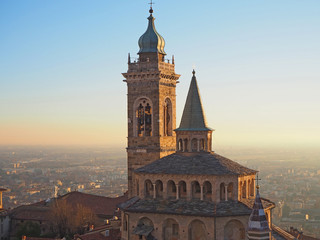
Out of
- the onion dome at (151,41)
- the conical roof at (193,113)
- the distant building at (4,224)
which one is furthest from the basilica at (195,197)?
the distant building at (4,224)

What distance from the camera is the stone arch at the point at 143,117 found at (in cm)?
6156

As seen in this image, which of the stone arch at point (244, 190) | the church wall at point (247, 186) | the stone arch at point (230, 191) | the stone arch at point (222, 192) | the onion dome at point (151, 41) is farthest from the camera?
the onion dome at point (151, 41)

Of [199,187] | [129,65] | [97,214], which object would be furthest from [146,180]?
[97,214]

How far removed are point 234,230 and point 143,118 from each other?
2163cm

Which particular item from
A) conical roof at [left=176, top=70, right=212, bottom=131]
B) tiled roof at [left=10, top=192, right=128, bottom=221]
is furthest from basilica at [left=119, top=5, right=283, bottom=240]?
tiled roof at [left=10, top=192, right=128, bottom=221]

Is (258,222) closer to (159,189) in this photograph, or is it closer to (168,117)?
(159,189)

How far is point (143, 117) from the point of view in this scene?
2440 inches

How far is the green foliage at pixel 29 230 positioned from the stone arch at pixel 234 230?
38048mm

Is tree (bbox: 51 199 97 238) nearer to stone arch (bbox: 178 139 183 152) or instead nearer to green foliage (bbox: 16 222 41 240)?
green foliage (bbox: 16 222 41 240)

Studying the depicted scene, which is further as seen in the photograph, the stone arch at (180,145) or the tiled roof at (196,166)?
the stone arch at (180,145)

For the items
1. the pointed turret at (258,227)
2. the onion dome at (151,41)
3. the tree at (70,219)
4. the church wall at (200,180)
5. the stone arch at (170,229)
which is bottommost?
the tree at (70,219)

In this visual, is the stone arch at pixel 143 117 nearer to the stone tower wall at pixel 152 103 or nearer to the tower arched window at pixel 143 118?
the tower arched window at pixel 143 118

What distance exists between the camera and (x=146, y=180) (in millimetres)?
48375

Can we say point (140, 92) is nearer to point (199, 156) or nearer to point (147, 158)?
point (147, 158)
